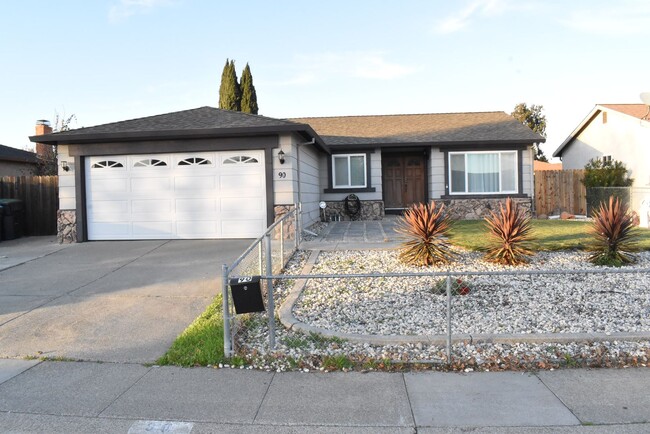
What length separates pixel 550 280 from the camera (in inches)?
322

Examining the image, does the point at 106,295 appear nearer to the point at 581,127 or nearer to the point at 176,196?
the point at 176,196

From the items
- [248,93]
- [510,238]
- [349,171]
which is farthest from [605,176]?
[248,93]

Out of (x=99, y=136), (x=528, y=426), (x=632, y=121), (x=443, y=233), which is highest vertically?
(x=632, y=121)

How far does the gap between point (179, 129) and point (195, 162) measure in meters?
0.95

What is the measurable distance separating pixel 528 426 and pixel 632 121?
70.5ft

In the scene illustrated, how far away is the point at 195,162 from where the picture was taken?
13.0 meters

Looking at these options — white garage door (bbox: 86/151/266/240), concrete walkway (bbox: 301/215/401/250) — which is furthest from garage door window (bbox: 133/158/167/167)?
concrete walkway (bbox: 301/215/401/250)

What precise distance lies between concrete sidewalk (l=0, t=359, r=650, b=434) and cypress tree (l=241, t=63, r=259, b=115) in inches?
912

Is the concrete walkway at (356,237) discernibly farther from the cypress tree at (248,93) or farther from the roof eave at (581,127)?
the roof eave at (581,127)

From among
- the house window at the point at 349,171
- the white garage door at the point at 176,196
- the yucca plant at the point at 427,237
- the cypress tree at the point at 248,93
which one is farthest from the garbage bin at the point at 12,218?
the cypress tree at the point at 248,93

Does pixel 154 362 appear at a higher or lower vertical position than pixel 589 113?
lower

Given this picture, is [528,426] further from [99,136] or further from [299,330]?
[99,136]

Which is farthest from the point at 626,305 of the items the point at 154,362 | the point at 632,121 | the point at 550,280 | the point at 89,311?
the point at 632,121

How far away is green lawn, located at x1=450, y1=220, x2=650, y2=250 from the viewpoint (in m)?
10.6
